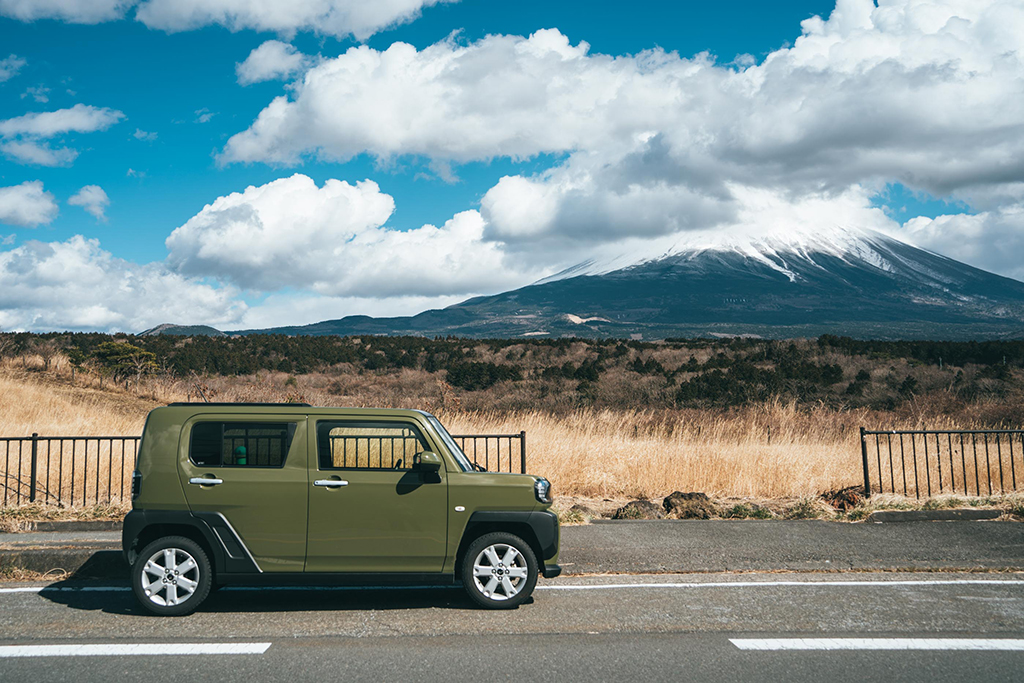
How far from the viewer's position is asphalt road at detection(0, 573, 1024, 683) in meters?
4.86

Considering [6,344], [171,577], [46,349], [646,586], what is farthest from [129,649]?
[6,344]

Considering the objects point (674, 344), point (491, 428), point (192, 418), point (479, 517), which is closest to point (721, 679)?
point (479, 517)

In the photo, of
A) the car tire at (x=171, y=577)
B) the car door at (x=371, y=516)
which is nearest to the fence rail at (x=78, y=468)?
the car tire at (x=171, y=577)

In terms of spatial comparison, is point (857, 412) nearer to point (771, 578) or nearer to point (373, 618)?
point (771, 578)

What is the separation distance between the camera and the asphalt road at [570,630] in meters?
4.86

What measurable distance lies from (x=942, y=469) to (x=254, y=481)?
13.6 meters

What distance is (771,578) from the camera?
7520 millimetres

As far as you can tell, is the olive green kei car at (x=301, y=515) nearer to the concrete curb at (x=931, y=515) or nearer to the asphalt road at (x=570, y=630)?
the asphalt road at (x=570, y=630)

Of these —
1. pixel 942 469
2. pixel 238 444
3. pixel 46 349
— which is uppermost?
pixel 46 349

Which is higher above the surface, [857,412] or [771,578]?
[857,412]

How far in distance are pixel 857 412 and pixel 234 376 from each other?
2631cm

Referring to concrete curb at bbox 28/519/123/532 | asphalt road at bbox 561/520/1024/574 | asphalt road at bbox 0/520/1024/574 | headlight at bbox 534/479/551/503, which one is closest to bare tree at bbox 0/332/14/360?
concrete curb at bbox 28/519/123/532

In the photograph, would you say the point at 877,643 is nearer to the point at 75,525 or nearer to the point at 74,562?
the point at 74,562

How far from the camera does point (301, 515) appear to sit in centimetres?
609
